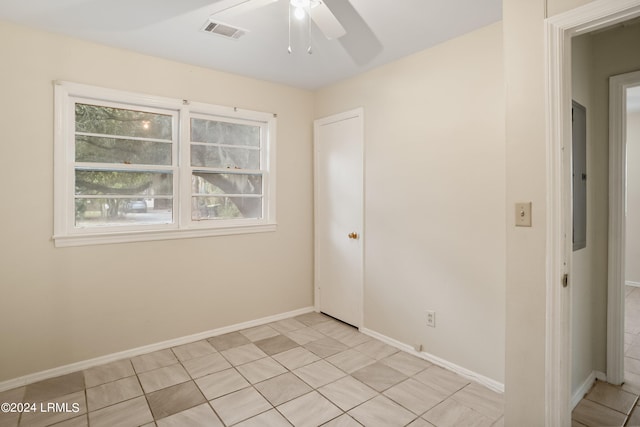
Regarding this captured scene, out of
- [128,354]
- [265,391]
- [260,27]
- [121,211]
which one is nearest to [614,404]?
[265,391]

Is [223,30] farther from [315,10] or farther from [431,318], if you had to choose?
[431,318]

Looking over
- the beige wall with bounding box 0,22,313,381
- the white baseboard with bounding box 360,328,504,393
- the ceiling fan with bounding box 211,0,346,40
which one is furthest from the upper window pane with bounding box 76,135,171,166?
the white baseboard with bounding box 360,328,504,393

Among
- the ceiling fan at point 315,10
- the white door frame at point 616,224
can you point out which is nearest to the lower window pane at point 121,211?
the ceiling fan at point 315,10

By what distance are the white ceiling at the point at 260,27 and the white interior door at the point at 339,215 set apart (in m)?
0.70

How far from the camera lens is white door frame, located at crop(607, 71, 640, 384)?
7.83 ft

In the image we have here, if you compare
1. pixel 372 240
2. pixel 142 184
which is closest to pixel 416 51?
pixel 372 240

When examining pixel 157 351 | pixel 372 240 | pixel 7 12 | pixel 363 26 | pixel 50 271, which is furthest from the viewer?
pixel 372 240

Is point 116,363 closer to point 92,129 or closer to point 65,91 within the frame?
point 92,129

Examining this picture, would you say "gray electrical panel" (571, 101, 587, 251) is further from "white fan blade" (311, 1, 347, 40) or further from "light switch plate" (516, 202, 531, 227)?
"white fan blade" (311, 1, 347, 40)

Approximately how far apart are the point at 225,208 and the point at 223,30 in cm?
163

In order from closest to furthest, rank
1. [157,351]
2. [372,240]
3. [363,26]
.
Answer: [363,26], [157,351], [372,240]

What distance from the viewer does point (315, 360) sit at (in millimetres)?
2822

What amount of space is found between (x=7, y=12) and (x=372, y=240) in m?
3.15

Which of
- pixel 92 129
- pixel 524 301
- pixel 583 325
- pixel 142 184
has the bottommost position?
pixel 583 325
